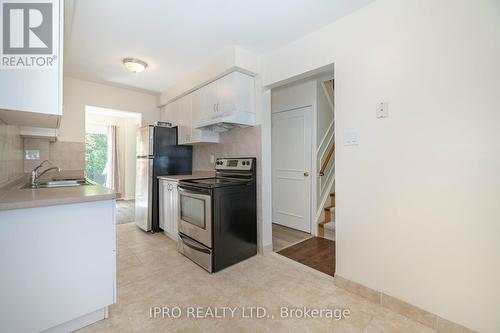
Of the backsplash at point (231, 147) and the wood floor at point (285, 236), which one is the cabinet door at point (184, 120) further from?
the wood floor at point (285, 236)

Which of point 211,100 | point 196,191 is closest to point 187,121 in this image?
point 211,100

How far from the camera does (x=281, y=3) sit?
182 cm

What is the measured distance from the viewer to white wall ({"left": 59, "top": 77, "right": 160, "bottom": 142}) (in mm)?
3436

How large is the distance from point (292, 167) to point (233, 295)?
2306 millimetres

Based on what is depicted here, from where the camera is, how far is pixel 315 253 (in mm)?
2725

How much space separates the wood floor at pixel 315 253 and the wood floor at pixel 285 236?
9cm

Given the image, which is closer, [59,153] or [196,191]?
[196,191]

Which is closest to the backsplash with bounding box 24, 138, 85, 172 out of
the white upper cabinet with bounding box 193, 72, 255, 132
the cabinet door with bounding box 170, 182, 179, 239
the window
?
the cabinet door with bounding box 170, 182, 179, 239

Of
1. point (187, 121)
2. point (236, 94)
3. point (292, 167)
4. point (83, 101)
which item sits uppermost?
point (83, 101)

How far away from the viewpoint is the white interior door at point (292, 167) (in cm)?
350

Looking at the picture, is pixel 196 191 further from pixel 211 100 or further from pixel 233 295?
pixel 211 100

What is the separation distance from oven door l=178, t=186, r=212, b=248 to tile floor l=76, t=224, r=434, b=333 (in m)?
0.34

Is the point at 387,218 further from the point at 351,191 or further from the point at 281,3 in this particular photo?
the point at 281,3

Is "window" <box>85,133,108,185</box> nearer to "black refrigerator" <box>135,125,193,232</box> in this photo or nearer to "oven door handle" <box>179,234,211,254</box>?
"black refrigerator" <box>135,125,193,232</box>
